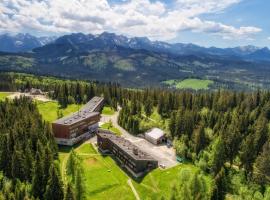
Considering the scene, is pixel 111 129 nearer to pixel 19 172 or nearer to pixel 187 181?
pixel 19 172

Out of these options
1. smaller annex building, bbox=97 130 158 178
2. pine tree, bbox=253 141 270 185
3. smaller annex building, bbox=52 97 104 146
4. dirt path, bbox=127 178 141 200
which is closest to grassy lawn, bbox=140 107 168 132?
smaller annex building, bbox=52 97 104 146

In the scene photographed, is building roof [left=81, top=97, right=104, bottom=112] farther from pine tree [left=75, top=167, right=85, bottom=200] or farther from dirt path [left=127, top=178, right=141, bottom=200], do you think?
pine tree [left=75, top=167, right=85, bottom=200]

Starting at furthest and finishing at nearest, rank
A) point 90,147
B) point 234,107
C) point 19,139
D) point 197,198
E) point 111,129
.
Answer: point 234,107 < point 111,129 < point 90,147 < point 19,139 < point 197,198

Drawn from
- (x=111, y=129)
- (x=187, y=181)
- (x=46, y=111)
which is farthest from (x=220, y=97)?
(x=46, y=111)

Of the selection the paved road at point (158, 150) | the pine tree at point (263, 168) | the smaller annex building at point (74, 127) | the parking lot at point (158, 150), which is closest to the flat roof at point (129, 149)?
the parking lot at point (158, 150)

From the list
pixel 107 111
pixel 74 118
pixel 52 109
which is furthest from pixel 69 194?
pixel 52 109

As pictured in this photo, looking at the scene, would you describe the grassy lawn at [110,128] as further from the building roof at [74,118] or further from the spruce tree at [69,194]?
the spruce tree at [69,194]
